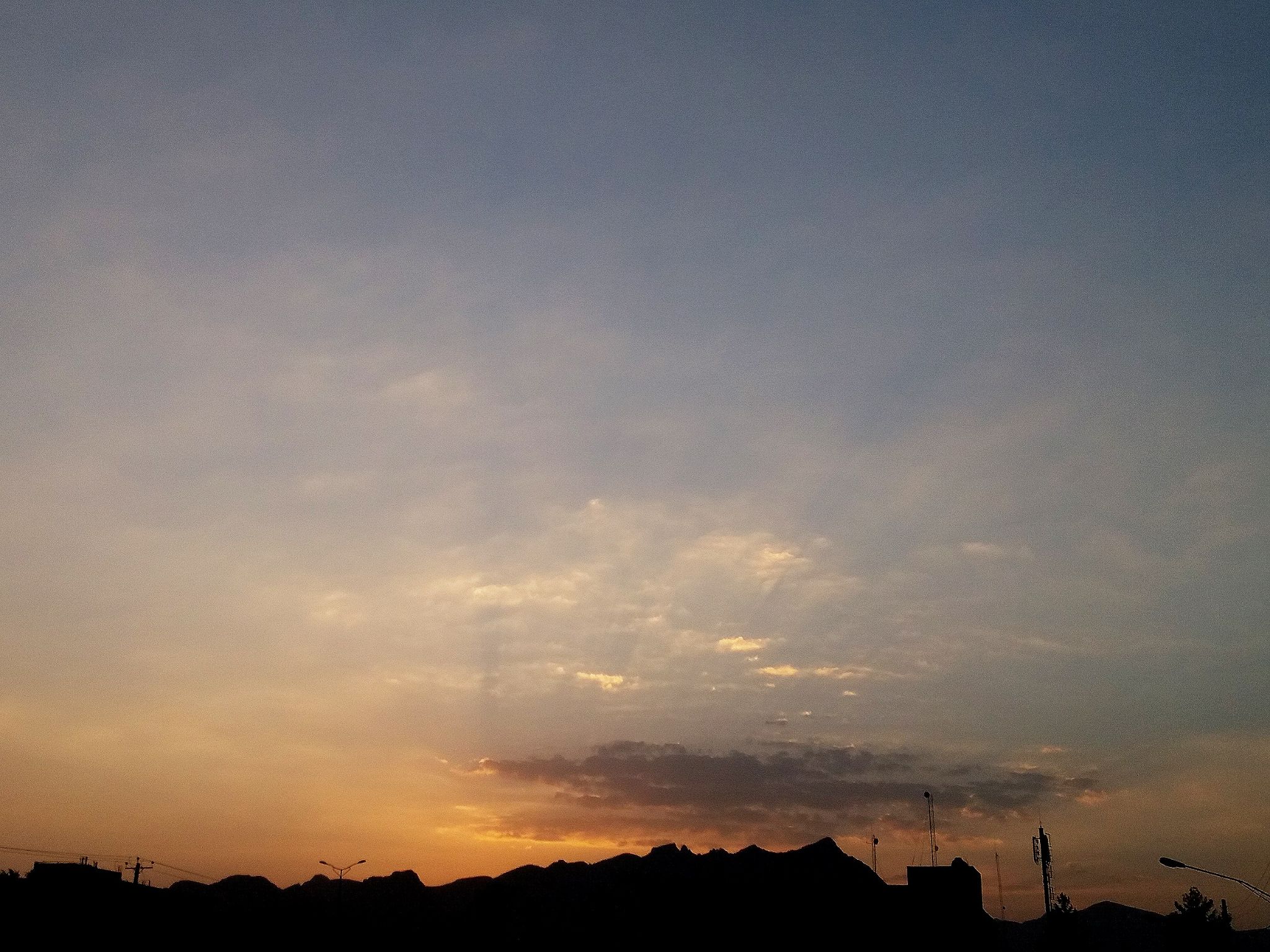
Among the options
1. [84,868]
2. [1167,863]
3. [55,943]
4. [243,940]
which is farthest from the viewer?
[243,940]

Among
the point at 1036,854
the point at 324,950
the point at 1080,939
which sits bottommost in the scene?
the point at 324,950

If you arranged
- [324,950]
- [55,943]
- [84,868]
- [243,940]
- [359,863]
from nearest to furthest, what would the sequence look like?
[55,943]
[84,868]
[359,863]
[243,940]
[324,950]

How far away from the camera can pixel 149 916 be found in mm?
105062

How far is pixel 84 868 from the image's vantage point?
9925 centimetres

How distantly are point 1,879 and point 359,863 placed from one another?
34478 mm

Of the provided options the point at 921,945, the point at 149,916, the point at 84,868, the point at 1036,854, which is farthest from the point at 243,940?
the point at 1036,854

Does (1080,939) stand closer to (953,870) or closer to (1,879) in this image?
(953,870)

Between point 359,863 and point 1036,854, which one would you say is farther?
point 359,863

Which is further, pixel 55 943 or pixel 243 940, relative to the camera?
pixel 243 940

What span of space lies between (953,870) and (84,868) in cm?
9155

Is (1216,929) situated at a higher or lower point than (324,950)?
higher

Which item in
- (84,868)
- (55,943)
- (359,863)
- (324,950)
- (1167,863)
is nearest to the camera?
(1167,863)

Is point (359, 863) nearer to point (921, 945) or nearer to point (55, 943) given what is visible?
point (55, 943)

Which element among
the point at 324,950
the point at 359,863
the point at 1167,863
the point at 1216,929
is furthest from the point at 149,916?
the point at 1216,929
